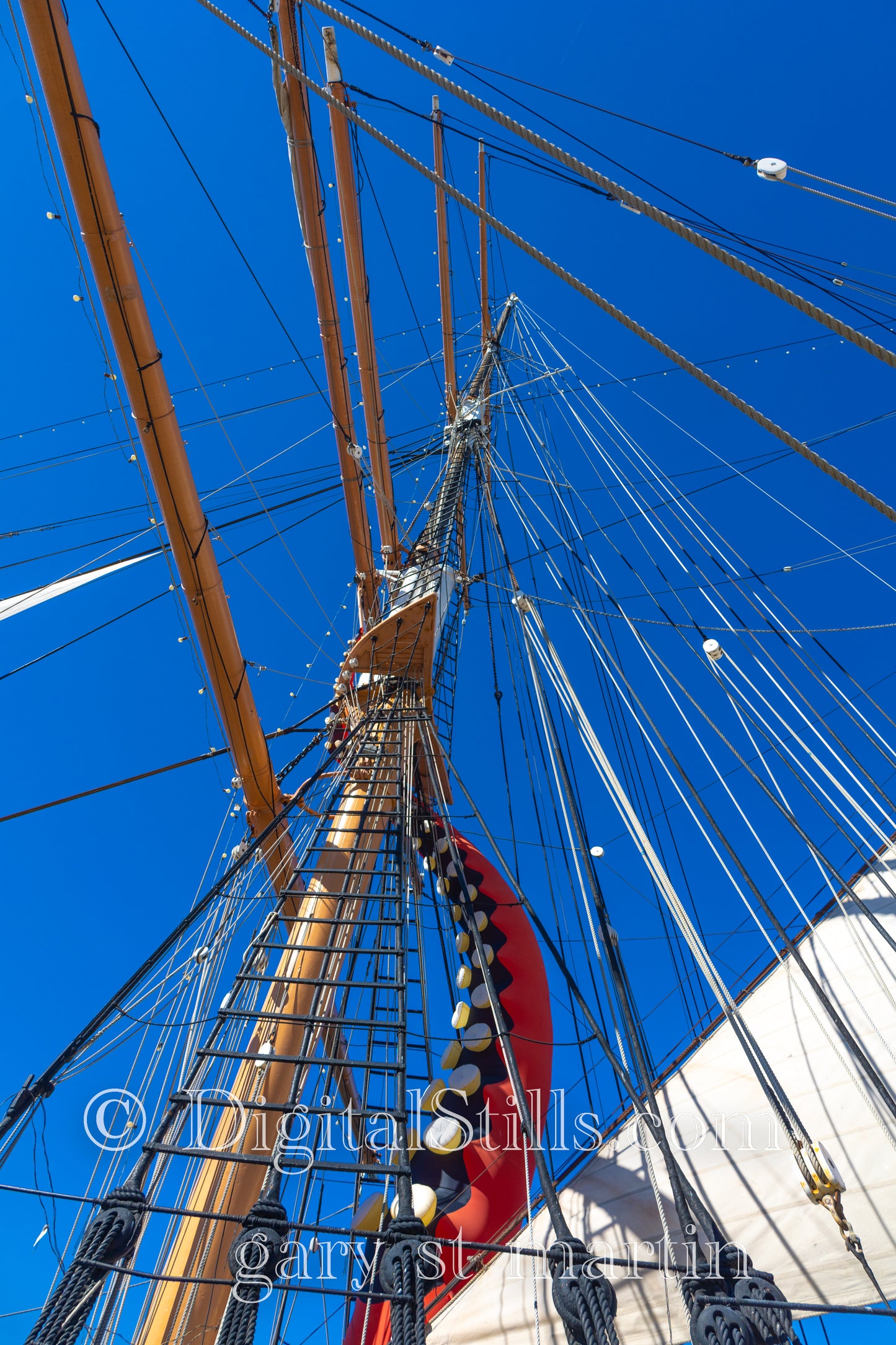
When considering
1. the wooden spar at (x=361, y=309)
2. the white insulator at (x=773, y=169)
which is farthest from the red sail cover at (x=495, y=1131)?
the wooden spar at (x=361, y=309)

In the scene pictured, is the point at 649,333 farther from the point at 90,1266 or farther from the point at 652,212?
the point at 90,1266

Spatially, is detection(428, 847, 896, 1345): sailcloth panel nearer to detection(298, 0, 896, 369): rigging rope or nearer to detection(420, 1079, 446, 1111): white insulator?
detection(420, 1079, 446, 1111): white insulator

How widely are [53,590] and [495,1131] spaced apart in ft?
17.3

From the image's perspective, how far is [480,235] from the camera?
12523 millimetres

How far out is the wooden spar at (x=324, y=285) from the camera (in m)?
6.25

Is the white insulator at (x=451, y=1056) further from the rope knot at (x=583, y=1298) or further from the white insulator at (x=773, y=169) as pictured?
the white insulator at (x=773, y=169)

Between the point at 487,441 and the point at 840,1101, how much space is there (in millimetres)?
10296

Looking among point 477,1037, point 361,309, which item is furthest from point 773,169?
point 361,309

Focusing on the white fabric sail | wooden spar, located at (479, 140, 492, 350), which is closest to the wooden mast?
wooden spar, located at (479, 140, 492, 350)

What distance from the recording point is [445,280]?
10922mm

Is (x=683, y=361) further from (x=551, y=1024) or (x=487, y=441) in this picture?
(x=487, y=441)

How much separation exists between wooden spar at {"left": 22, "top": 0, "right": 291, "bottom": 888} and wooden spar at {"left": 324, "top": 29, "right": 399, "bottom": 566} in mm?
3331

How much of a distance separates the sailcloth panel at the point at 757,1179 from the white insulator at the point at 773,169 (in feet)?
11.5

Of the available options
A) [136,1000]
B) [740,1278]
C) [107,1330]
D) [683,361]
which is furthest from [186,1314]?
[683,361]
